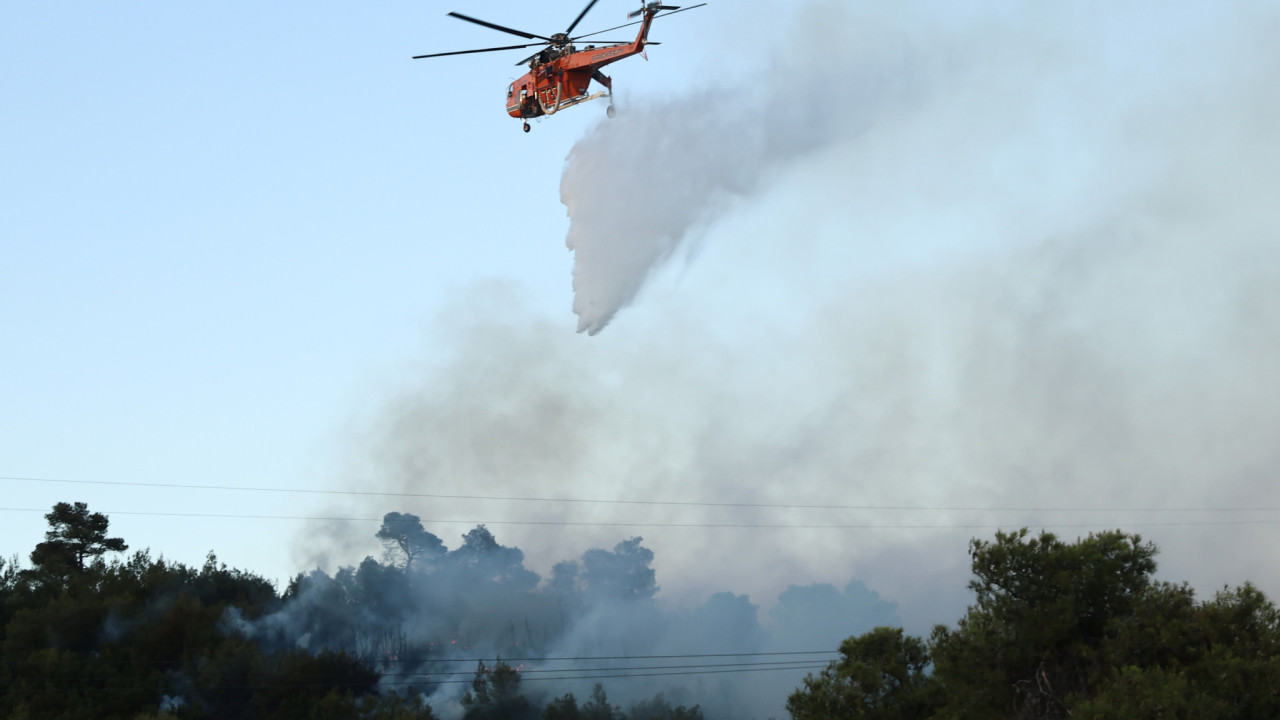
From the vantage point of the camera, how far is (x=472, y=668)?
112812 millimetres

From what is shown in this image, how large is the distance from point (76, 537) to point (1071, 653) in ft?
349

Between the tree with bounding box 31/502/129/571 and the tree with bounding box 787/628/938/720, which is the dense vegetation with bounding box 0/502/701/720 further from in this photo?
the tree with bounding box 787/628/938/720

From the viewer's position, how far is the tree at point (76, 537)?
111312mm

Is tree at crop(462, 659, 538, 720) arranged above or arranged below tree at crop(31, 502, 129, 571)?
below

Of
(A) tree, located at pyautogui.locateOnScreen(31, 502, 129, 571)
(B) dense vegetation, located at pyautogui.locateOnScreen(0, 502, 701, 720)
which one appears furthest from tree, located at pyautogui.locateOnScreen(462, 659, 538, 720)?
(A) tree, located at pyautogui.locateOnScreen(31, 502, 129, 571)

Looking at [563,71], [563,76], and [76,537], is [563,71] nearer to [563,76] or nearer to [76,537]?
[563,76]

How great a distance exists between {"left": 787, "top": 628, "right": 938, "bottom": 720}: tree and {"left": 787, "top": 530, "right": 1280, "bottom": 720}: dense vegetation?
5 centimetres

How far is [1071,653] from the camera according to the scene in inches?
1614

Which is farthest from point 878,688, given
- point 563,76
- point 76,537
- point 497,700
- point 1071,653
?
point 76,537

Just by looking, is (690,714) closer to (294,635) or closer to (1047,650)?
(294,635)

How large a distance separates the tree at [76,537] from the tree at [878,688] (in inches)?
3677

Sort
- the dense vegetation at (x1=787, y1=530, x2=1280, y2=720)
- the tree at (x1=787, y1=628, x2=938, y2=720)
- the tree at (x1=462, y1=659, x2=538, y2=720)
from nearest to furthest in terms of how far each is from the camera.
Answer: the dense vegetation at (x1=787, y1=530, x2=1280, y2=720) → the tree at (x1=787, y1=628, x2=938, y2=720) → the tree at (x1=462, y1=659, x2=538, y2=720)

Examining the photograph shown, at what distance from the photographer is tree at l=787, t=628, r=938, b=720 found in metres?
44.7

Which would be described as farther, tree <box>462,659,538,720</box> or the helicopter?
tree <box>462,659,538,720</box>
